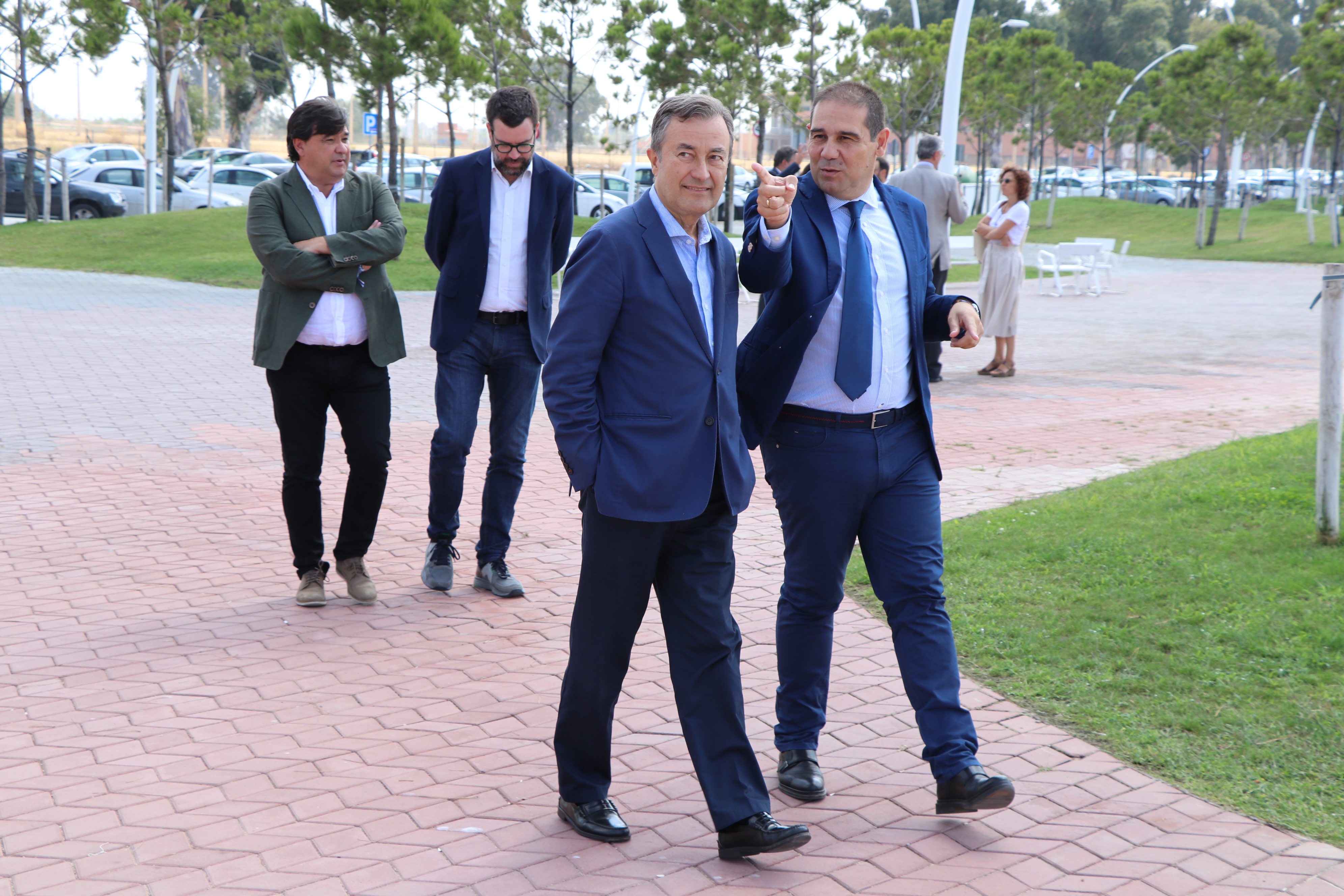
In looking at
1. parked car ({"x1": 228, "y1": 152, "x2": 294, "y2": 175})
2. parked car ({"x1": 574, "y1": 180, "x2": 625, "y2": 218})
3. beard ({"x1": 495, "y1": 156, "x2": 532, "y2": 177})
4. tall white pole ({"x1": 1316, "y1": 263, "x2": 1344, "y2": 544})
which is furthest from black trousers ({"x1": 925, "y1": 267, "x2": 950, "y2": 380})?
parked car ({"x1": 228, "y1": 152, "x2": 294, "y2": 175})

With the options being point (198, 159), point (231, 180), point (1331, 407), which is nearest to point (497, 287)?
point (1331, 407)

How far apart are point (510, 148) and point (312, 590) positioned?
2.03m

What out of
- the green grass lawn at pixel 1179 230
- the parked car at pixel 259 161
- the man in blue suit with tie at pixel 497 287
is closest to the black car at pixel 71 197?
the parked car at pixel 259 161

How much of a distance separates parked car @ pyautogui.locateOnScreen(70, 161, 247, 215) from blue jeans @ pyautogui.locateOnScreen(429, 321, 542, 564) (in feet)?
88.9

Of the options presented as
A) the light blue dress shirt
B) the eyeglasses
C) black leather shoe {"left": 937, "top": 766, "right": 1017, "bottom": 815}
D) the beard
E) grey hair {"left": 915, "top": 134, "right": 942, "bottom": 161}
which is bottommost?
black leather shoe {"left": 937, "top": 766, "right": 1017, "bottom": 815}

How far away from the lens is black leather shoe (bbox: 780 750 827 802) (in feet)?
11.7

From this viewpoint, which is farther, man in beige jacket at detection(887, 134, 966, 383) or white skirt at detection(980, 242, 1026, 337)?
white skirt at detection(980, 242, 1026, 337)

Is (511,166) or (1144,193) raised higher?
(1144,193)

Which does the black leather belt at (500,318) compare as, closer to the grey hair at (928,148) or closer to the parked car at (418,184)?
the grey hair at (928,148)

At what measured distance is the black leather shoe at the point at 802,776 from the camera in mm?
3568

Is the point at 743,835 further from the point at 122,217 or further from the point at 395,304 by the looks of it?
the point at 122,217

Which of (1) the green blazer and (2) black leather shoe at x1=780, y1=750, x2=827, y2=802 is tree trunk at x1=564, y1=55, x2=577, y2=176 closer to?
(1) the green blazer

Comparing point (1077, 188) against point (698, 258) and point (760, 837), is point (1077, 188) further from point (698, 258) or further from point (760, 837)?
point (760, 837)

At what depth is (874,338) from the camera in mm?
3447
